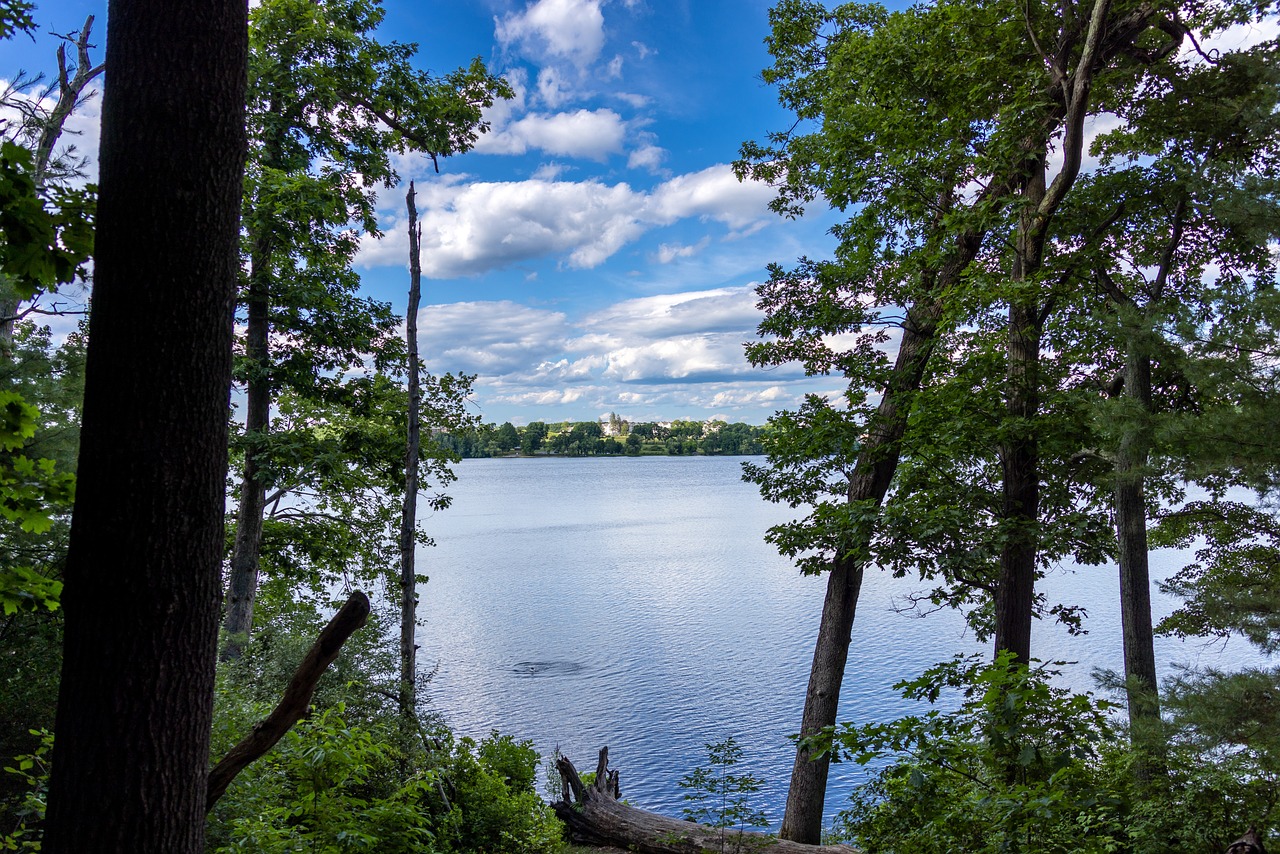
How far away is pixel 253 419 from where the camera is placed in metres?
12.1

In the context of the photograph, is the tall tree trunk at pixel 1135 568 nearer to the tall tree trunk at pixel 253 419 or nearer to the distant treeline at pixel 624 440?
the tall tree trunk at pixel 253 419

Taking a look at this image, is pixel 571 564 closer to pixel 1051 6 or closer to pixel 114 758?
pixel 1051 6

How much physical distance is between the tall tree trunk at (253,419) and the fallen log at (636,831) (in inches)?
221

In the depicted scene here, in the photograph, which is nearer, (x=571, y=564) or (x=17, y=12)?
(x=17, y=12)

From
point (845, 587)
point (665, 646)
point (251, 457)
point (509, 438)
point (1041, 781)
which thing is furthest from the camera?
point (509, 438)

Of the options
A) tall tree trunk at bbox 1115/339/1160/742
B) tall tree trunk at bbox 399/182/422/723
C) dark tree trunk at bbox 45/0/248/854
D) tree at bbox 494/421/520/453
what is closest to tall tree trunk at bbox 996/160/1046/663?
tall tree trunk at bbox 1115/339/1160/742

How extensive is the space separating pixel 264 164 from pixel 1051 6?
35.4 ft

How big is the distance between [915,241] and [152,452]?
951 cm

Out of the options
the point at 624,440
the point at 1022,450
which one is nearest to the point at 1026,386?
the point at 1022,450

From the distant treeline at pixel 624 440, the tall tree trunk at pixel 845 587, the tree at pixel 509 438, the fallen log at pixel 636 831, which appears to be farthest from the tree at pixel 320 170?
the distant treeline at pixel 624 440

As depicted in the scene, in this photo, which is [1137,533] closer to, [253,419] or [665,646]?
[253,419]

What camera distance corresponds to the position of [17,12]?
312 centimetres

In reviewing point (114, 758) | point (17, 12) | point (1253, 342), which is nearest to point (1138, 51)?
point (1253, 342)

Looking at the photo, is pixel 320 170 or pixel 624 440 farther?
pixel 624 440
